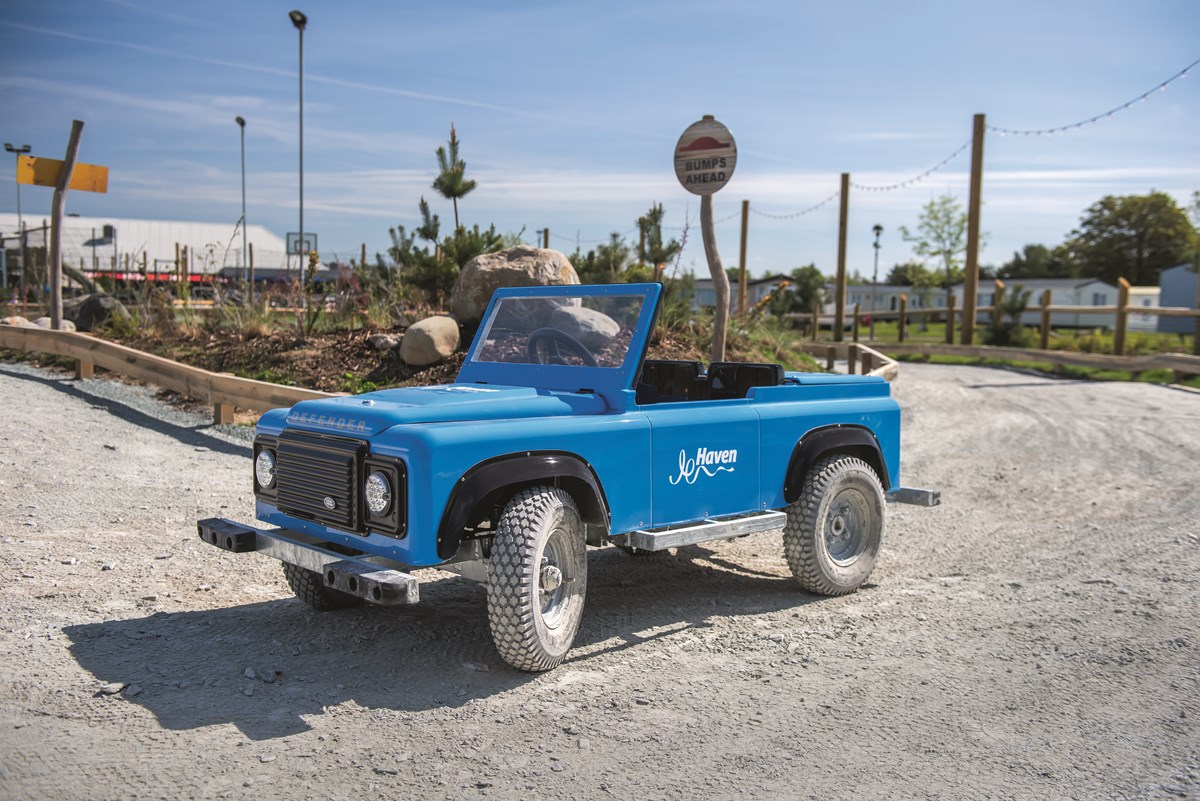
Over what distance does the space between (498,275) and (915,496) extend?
6.28m

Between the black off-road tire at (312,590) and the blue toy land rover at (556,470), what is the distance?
0.04 feet

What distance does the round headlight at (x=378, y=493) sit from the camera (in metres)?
4.22

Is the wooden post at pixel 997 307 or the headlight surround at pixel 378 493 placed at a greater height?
the wooden post at pixel 997 307

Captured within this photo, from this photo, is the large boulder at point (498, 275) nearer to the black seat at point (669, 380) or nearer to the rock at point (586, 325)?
the black seat at point (669, 380)

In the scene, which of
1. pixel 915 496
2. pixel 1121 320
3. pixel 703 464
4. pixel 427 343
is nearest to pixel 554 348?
pixel 703 464

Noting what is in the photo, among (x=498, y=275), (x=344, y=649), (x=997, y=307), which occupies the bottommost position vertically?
(x=344, y=649)

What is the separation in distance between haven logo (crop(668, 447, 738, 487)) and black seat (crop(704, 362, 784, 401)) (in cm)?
70

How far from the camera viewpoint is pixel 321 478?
4.54m

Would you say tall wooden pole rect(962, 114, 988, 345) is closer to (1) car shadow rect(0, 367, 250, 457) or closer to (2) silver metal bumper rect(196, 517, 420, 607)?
(1) car shadow rect(0, 367, 250, 457)

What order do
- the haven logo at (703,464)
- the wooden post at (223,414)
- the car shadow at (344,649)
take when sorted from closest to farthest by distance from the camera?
the car shadow at (344,649) < the haven logo at (703,464) < the wooden post at (223,414)

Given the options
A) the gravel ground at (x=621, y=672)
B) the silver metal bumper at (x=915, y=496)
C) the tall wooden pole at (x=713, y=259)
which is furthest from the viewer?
the tall wooden pole at (x=713, y=259)

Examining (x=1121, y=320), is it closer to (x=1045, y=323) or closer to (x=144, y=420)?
(x=1045, y=323)

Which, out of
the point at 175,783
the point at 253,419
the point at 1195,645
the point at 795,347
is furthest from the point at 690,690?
the point at 795,347

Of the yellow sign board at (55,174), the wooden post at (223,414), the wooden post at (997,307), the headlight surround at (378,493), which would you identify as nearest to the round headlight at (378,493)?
the headlight surround at (378,493)
